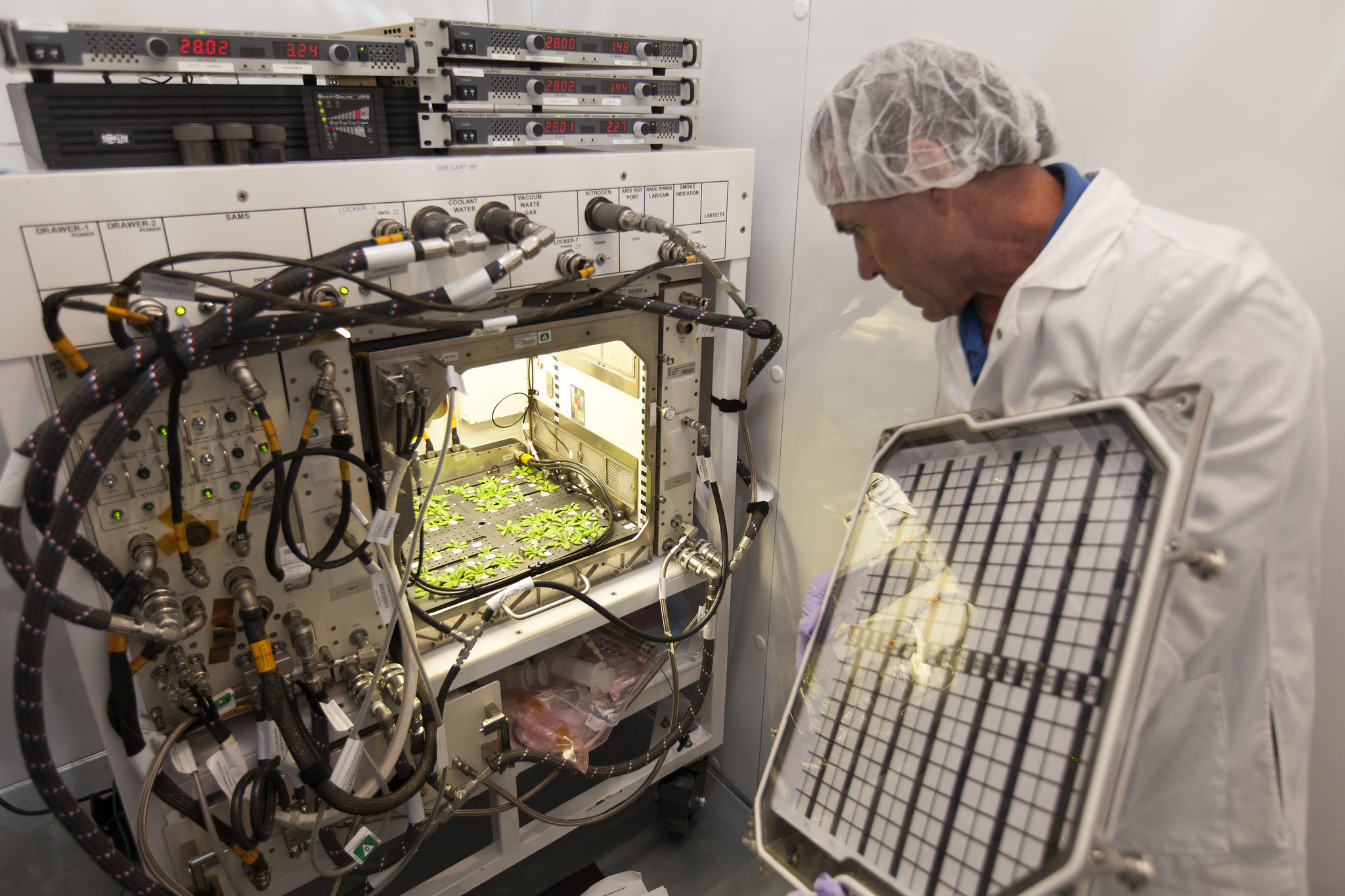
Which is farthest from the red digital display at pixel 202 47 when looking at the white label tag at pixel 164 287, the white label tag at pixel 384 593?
the white label tag at pixel 384 593

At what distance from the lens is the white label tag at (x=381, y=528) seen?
3.86ft

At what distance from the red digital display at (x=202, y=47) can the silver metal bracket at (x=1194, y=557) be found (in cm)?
129

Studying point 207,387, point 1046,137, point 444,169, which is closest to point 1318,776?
point 1046,137

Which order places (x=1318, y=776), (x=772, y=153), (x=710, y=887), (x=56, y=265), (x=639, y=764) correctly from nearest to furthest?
(x=56, y=265) → (x=1318, y=776) → (x=772, y=153) → (x=639, y=764) → (x=710, y=887)

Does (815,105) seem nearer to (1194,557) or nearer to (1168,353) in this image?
(1168,353)

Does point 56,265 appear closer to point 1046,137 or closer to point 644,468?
point 644,468

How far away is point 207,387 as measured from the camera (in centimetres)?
107

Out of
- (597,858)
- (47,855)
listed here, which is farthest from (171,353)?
(47,855)

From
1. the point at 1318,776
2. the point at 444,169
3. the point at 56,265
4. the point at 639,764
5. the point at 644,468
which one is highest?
the point at 444,169

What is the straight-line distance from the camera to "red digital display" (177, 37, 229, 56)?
1.01 metres

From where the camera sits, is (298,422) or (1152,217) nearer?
(1152,217)

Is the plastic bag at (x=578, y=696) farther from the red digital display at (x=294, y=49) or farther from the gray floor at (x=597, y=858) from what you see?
the red digital display at (x=294, y=49)

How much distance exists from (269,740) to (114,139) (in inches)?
35.2

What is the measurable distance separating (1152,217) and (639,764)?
1.49 meters
